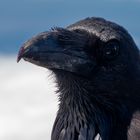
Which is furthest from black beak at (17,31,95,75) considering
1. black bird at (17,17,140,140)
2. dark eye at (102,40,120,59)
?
dark eye at (102,40,120,59)

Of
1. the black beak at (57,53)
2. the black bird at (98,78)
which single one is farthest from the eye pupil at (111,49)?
the black beak at (57,53)

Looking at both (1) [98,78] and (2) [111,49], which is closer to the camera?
(2) [111,49]

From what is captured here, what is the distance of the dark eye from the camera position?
7225 millimetres

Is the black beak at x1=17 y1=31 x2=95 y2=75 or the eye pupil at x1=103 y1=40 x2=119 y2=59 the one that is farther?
the eye pupil at x1=103 y1=40 x2=119 y2=59

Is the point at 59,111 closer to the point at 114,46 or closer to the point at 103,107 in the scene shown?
the point at 103,107

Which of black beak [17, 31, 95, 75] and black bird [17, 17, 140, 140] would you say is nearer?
black beak [17, 31, 95, 75]

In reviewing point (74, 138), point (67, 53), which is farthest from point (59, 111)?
point (67, 53)

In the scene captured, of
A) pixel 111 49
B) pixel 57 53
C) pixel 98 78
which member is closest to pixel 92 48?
pixel 111 49

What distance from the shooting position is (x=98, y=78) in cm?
748

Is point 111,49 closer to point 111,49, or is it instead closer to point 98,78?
point 111,49

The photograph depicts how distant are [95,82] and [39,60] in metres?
1.04

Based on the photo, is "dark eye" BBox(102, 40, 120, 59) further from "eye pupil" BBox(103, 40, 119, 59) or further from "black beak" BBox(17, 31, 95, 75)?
"black beak" BBox(17, 31, 95, 75)

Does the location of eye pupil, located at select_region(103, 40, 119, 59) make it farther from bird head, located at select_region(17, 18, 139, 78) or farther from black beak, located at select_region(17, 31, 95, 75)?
black beak, located at select_region(17, 31, 95, 75)

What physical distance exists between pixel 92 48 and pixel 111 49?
0.30 metres
